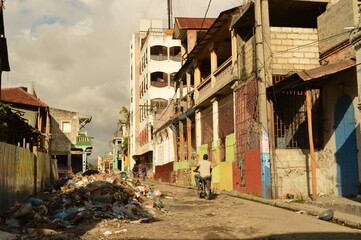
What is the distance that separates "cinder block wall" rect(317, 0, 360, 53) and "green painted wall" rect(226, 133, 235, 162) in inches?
235

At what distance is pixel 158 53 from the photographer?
151 ft

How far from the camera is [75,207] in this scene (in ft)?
35.1

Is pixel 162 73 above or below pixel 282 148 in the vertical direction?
above

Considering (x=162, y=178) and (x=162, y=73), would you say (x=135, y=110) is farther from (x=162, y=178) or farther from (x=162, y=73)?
(x=162, y=178)

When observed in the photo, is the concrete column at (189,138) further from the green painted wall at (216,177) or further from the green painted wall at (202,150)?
the green painted wall at (216,177)

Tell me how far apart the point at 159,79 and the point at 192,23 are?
14.6 meters

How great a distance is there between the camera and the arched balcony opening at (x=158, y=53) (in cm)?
4372

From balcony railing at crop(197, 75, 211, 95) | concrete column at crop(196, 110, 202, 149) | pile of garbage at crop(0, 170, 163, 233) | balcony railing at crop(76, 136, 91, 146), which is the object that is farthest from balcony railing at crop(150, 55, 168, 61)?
pile of garbage at crop(0, 170, 163, 233)

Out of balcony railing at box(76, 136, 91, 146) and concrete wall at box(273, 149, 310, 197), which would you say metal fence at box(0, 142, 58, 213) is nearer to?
concrete wall at box(273, 149, 310, 197)

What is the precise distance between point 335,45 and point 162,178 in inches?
949

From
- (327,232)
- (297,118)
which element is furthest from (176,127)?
(327,232)

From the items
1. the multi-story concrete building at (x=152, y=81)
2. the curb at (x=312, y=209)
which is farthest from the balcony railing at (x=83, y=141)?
the curb at (x=312, y=209)

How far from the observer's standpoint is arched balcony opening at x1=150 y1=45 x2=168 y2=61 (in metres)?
43.7

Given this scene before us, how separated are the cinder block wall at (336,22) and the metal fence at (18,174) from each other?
36.2 feet
